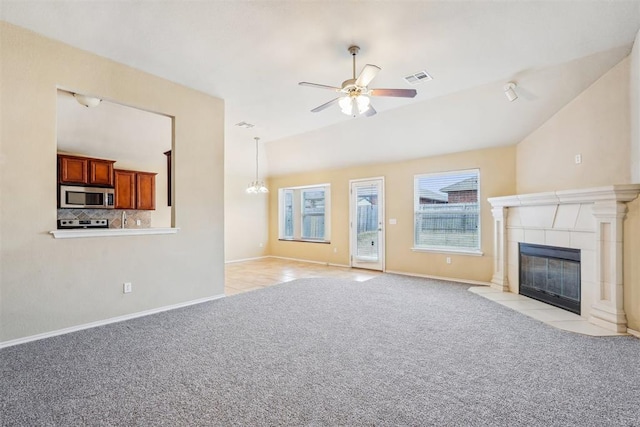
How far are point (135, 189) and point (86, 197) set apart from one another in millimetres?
898

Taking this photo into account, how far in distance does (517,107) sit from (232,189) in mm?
6553

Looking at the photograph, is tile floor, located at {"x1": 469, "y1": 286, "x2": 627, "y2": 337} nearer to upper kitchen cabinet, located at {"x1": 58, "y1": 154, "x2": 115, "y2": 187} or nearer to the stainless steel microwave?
the stainless steel microwave

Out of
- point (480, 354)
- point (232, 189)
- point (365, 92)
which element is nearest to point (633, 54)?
point (365, 92)

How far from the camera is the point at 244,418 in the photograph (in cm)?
178

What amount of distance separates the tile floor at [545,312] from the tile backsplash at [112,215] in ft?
22.2

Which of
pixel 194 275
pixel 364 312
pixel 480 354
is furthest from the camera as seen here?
pixel 194 275

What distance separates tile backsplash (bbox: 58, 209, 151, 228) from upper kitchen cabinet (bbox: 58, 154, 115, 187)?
619 millimetres

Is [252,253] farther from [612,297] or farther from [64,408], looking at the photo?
[612,297]

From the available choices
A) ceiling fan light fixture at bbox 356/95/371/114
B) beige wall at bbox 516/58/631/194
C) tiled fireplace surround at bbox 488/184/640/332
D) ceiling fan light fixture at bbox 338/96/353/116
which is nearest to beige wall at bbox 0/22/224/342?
ceiling fan light fixture at bbox 338/96/353/116

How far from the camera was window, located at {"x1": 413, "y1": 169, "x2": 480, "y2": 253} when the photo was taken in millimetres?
5648

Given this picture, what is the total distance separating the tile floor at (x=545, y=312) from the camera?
10.4 ft

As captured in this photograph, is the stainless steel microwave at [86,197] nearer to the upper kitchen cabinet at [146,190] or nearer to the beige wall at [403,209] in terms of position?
the upper kitchen cabinet at [146,190]

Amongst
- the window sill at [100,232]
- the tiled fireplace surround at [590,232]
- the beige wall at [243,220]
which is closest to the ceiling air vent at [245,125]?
the beige wall at [243,220]

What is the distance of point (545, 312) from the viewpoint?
3.75 metres
